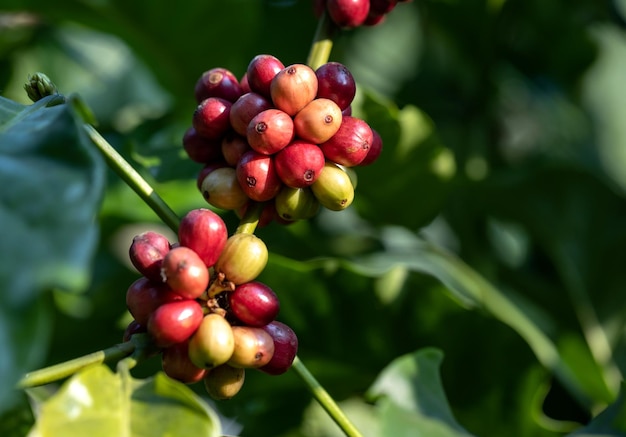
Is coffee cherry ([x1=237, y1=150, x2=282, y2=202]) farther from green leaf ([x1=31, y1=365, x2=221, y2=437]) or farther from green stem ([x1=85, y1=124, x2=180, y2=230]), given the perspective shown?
green leaf ([x1=31, y1=365, x2=221, y2=437])

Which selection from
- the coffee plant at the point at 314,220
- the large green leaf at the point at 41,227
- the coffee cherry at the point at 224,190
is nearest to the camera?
the large green leaf at the point at 41,227

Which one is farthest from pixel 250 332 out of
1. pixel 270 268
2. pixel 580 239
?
pixel 580 239

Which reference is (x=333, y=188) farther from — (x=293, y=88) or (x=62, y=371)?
(x=62, y=371)

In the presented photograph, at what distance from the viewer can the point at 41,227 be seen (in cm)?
52

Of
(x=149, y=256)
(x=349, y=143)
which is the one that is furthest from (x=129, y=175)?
(x=349, y=143)

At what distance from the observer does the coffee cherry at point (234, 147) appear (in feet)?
2.45

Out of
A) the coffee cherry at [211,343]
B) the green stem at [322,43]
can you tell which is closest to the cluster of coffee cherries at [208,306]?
the coffee cherry at [211,343]

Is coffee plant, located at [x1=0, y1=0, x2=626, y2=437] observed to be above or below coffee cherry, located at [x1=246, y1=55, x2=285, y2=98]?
below

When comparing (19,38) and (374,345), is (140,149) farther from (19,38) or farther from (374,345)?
(19,38)

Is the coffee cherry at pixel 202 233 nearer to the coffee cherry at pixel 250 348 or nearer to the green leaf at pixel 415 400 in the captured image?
the coffee cherry at pixel 250 348

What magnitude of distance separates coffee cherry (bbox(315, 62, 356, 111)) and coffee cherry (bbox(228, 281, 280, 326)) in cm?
17

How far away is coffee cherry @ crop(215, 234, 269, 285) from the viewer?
25.9 inches

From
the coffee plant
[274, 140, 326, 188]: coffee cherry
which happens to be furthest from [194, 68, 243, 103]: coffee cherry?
[274, 140, 326, 188]: coffee cherry

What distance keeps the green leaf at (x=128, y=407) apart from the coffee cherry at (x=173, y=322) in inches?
1.0
